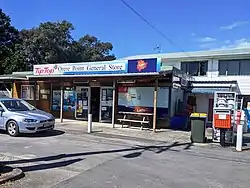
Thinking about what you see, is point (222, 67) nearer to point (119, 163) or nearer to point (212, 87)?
point (212, 87)

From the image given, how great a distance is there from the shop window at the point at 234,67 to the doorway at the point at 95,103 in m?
9.73

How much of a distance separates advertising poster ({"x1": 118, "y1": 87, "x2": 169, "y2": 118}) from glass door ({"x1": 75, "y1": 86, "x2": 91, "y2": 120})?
219 cm

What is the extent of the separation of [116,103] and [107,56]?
1490 inches

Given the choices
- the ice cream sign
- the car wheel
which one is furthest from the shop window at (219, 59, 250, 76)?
the car wheel

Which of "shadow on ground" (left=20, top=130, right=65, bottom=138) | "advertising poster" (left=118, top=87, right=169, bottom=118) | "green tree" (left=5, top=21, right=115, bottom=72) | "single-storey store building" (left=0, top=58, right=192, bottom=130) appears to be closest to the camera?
"shadow on ground" (left=20, top=130, right=65, bottom=138)

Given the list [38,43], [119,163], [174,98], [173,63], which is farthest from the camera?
[38,43]

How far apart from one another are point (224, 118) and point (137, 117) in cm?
631

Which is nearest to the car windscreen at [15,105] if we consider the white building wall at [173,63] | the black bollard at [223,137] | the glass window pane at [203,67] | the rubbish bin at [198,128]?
the rubbish bin at [198,128]

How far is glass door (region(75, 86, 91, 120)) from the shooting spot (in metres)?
18.8

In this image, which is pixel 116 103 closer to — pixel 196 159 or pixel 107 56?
pixel 196 159

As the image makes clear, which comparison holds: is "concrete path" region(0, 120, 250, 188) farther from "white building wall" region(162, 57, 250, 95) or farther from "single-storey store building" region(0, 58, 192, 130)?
"white building wall" region(162, 57, 250, 95)

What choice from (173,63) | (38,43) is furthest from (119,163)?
(38,43)

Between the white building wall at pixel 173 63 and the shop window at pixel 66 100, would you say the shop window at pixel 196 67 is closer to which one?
the white building wall at pixel 173 63

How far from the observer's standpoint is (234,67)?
71.6ft
